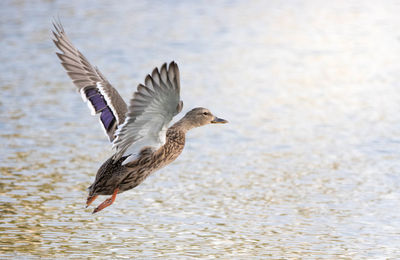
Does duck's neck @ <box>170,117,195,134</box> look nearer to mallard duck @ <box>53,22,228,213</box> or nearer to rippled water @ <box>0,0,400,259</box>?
mallard duck @ <box>53,22,228,213</box>

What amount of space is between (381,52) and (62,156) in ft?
20.0

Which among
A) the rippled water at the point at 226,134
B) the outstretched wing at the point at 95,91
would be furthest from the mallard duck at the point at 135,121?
the rippled water at the point at 226,134

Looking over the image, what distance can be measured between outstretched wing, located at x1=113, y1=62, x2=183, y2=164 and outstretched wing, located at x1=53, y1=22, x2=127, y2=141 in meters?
0.49

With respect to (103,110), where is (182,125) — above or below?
below

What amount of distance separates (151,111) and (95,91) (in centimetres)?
133

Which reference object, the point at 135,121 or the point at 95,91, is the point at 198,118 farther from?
the point at 135,121

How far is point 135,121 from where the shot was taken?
572 cm

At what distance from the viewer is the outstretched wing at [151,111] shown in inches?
214

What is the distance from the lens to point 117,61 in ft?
40.9

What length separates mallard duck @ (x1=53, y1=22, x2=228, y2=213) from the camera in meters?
5.51

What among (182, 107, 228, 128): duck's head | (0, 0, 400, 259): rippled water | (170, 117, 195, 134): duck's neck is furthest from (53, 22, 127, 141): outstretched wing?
(0, 0, 400, 259): rippled water

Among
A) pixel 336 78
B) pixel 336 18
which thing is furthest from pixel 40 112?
pixel 336 18

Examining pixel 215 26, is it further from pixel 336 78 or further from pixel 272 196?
pixel 272 196

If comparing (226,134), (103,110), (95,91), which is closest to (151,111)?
(103,110)
